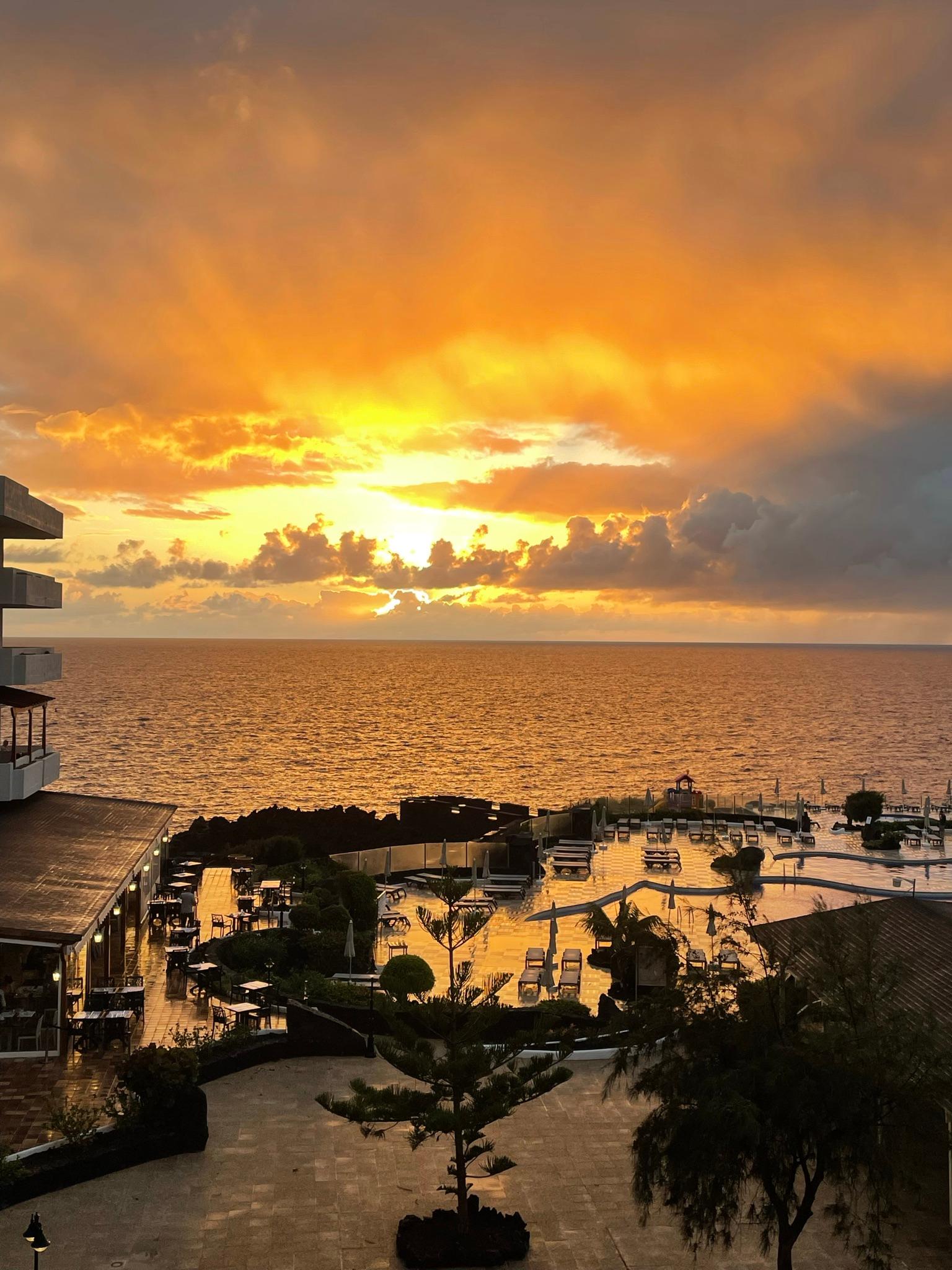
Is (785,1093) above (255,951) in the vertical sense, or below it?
above

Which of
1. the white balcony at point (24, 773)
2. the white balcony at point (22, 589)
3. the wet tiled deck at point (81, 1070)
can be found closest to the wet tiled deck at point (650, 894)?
the wet tiled deck at point (81, 1070)

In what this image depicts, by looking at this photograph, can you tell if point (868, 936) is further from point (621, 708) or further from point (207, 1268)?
point (621, 708)

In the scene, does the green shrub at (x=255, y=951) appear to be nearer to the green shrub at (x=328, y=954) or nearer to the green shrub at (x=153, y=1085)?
the green shrub at (x=328, y=954)

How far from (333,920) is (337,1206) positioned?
1227 centimetres

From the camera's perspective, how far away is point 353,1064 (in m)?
19.0

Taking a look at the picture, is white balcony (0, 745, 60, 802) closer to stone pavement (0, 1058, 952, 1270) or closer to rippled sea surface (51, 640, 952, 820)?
stone pavement (0, 1058, 952, 1270)

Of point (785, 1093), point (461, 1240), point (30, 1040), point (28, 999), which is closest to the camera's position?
point (785, 1093)

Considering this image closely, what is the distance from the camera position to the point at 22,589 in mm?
27656

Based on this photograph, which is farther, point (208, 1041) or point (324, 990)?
point (324, 990)

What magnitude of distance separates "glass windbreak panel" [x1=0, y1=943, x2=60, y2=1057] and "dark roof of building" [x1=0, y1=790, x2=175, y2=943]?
0.55 meters

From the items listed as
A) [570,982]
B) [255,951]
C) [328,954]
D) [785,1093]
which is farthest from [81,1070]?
[785,1093]

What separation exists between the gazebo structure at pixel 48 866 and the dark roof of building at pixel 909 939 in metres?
10.7

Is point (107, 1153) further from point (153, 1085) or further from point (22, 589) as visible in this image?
point (22, 589)

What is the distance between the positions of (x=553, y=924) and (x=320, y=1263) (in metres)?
13.0
